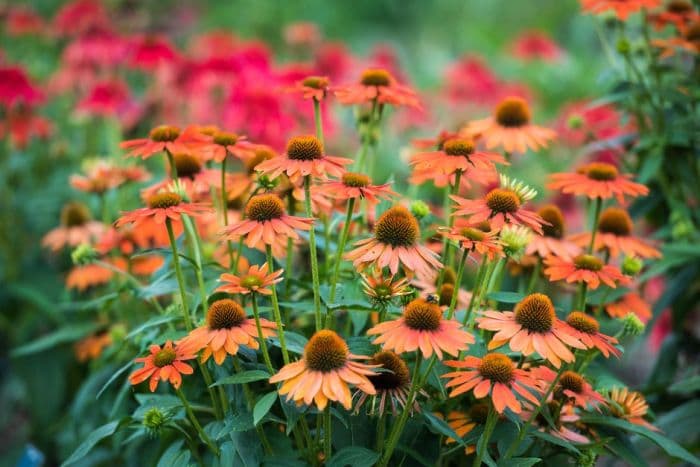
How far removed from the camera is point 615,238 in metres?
1.54

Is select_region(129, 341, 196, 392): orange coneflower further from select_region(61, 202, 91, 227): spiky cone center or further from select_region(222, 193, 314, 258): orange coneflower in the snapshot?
select_region(61, 202, 91, 227): spiky cone center

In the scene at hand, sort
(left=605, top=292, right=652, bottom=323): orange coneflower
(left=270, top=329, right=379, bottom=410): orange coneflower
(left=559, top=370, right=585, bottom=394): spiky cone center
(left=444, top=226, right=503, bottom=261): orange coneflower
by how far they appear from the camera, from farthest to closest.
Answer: (left=605, top=292, right=652, bottom=323): orange coneflower, (left=559, top=370, right=585, bottom=394): spiky cone center, (left=444, top=226, right=503, bottom=261): orange coneflower, (left=270, top=329, right=379, bottom=410): orange coneflower

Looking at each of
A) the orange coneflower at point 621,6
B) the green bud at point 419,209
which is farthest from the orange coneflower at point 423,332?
the orange coneflower at point 621,6

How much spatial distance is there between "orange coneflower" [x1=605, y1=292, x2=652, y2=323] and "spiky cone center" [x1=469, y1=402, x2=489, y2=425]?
408 millimetres

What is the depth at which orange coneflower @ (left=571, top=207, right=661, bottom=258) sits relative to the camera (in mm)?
1512

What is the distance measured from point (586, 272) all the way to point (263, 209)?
543 mm

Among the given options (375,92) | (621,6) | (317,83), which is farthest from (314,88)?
(621,6)

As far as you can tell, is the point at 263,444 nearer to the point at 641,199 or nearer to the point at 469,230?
the point at 469,230

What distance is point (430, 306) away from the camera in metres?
1.02

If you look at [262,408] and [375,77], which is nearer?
[262,408]

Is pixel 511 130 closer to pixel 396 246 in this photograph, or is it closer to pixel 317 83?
pixel 317 83

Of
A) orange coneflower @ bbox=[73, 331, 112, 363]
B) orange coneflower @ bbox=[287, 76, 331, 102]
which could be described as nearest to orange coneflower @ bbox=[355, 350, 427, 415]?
orange coneflower @ bbox=[287, 76, 331, 102]

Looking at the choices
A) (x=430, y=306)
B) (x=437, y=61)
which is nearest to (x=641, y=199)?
(x=430, y=306)

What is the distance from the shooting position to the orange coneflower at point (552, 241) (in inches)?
55.2
